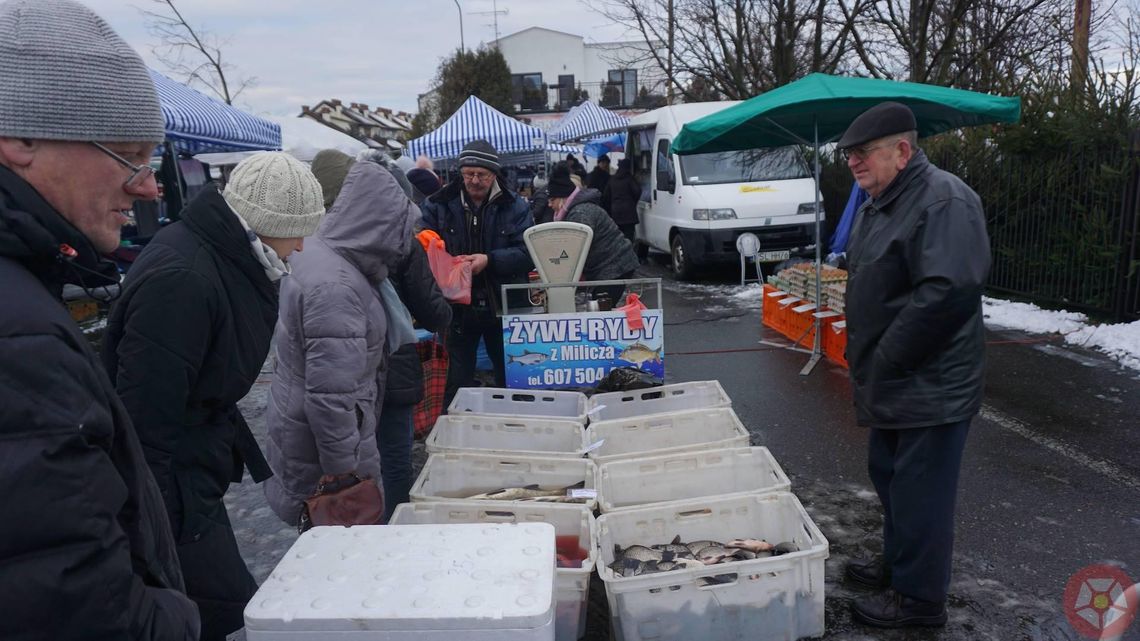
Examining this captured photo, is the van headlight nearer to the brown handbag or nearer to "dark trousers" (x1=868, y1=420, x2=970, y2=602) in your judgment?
"dark trousers" (x1=868, y1=420, x2=970, y2=602)

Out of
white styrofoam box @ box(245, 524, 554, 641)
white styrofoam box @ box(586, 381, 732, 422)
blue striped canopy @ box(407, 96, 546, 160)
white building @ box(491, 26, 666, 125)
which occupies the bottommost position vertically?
white styrofoam box @ box(586, 381, 732, 422)

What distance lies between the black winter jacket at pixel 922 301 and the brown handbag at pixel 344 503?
1998mm

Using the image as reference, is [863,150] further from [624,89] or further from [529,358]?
[624,89]

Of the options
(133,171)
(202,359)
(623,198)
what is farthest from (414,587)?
(623,198)

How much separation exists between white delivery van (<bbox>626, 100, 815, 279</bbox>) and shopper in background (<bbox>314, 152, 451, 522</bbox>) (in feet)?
28.2

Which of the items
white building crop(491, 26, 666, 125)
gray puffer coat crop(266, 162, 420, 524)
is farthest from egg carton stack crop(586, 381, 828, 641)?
white building crop(491, 26, 666, 125)

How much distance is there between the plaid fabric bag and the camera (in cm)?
544

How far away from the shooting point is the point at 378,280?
3.06 meters

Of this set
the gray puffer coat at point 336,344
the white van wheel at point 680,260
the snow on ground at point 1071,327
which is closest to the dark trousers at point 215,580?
the gray puffer coat at point 336,344

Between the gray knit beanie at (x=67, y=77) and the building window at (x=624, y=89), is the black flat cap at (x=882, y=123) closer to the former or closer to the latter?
the gray knit beanie at (x=67, y=77)

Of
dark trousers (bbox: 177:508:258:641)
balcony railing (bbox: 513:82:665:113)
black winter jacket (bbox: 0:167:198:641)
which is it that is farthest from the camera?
balcony railing (bbox: 513:82:665:113)

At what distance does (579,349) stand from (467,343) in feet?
3.03

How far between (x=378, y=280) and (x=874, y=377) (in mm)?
2017

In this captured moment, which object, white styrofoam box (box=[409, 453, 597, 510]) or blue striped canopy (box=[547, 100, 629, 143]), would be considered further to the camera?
blue striped canopy (box=[547, 100, 629, 143])
